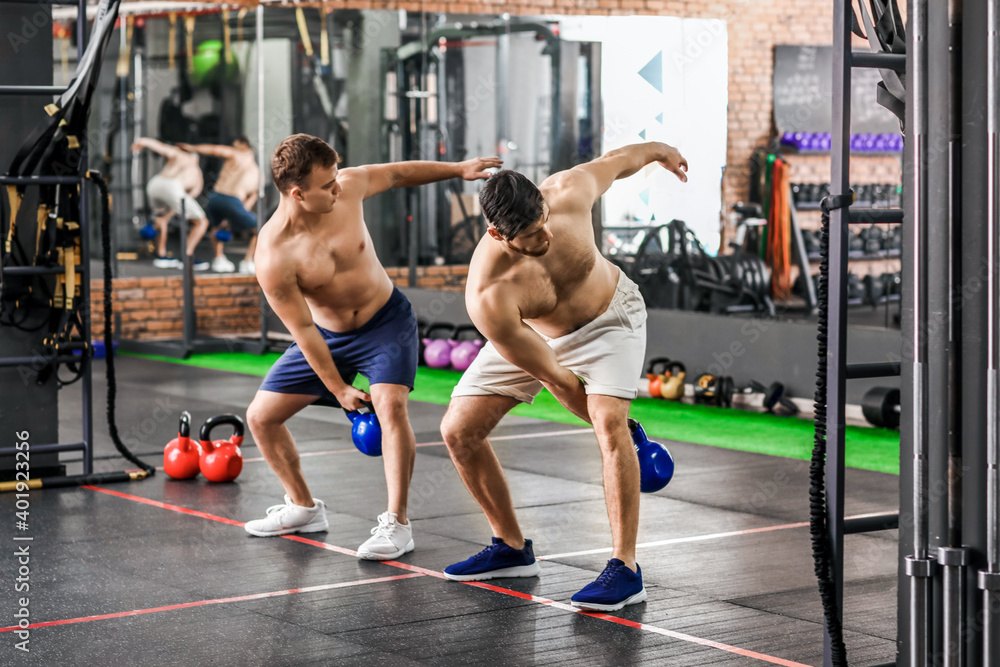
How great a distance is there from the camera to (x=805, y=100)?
519 inches

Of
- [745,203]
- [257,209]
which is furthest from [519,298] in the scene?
[745,203]

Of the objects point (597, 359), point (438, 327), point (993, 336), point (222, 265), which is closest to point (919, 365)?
point (993, 336)

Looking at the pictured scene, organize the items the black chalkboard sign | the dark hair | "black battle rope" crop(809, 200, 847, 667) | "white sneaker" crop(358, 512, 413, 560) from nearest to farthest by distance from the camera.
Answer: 1. "black battle rope" crop(809, 200, 847, 667)
2. the dark hair
3. "white sneaker" crop(358, 512, 413, 560)
4. the black chalkboard sign

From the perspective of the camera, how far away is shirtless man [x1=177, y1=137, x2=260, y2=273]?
11188mm

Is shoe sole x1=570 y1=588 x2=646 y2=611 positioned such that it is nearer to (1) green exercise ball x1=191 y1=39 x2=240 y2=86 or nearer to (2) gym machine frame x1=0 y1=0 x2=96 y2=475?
(2) gym machine frame x1=0 y1=0 x2=96 y2=475

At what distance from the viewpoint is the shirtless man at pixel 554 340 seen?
3.38 m

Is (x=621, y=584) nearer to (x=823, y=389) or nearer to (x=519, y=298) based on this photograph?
(x=519, y=298)

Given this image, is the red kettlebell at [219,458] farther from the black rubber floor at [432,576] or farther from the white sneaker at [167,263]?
the white sneaker at [167,263]

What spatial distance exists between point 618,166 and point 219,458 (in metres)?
2.62

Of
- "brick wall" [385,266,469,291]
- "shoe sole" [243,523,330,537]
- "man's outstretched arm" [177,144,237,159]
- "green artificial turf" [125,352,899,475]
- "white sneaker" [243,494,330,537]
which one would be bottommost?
"shoe sole" [243,523,330,537]

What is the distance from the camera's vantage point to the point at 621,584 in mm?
3645

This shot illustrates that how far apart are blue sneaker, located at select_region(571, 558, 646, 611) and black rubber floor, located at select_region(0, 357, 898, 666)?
3 cm

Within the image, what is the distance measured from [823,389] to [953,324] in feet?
1.33

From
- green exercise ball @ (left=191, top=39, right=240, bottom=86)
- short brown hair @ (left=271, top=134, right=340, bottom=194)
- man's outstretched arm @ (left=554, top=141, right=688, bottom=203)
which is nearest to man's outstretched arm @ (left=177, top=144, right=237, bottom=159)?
green exercise ball @ (left=191, top=39, right=240, bottom=86)
